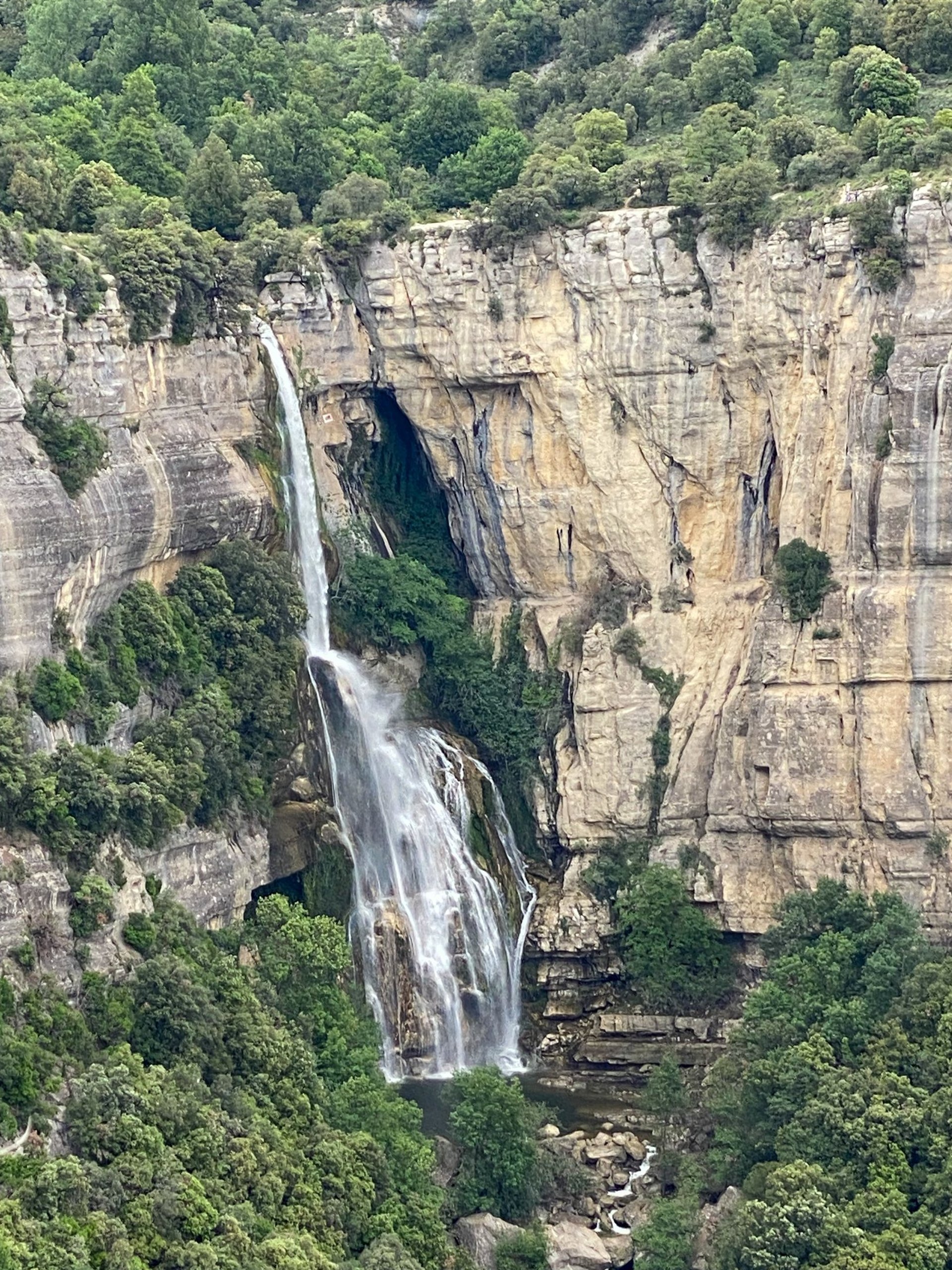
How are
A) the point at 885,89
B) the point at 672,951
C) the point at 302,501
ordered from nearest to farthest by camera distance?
the point at 672,951, the point at 302,501, the point at 885,89

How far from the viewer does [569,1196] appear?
50.6 meters

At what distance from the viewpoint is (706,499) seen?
58500 millimetres

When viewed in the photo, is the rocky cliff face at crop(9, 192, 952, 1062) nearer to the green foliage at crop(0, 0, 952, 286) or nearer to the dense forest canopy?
the dense forest canopy

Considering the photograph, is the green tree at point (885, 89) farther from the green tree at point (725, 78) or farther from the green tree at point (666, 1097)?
the green tree at point (666, 1097)

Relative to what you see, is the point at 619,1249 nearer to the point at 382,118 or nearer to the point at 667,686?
the point at 667,686

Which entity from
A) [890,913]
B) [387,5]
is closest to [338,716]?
[890,913]

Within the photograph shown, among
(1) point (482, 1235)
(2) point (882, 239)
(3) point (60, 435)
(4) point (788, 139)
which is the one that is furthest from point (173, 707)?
(4) point (788, 139)

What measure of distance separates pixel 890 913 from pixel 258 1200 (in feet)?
48.7

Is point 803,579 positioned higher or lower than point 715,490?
lower

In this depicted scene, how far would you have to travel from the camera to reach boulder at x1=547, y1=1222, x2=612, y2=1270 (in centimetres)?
4862

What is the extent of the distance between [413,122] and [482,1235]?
29.2m

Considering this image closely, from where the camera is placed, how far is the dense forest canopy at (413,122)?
184 feet

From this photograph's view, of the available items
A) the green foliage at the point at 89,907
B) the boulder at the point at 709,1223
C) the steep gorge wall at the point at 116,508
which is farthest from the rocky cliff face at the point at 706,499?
the green foliage at the point at 89,907

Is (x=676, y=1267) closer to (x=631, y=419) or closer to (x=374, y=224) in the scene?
(x=631, y=419)
